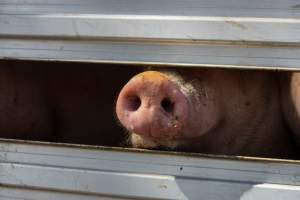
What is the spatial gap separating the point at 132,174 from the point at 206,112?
1.01 ft

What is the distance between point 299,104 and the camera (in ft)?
5.89

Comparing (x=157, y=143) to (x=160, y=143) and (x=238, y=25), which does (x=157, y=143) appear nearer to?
(x=160, y=143)

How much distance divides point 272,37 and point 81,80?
42.2 inches

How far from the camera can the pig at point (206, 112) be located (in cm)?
156

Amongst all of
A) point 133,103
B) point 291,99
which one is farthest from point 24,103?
point 291,99

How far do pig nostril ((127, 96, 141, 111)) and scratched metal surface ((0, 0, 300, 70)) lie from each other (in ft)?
0.35

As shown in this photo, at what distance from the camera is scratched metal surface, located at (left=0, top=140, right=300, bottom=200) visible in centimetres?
144

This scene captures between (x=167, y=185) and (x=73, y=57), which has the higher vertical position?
(x=73, y=57)

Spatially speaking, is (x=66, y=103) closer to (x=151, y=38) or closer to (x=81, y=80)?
(x=81, y=80)

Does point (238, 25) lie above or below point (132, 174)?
above

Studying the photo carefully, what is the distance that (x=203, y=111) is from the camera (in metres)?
1.69

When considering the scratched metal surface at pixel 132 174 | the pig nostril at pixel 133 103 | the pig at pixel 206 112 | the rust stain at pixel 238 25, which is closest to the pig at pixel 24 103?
the scratched metal surface at pixel 132 174

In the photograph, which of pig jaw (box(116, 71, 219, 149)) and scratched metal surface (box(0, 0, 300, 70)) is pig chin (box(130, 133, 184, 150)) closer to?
pig jaw (box(116, 71, 219, 149))

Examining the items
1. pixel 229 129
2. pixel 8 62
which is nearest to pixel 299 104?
pixel 229 129
